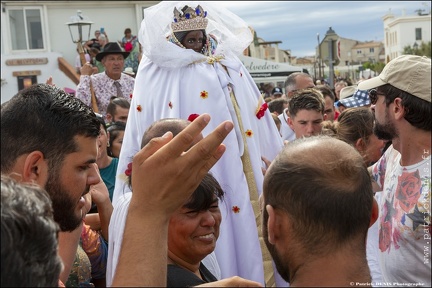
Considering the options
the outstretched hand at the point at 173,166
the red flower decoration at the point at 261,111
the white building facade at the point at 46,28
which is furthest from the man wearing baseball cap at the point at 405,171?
the white building facade at the point at 46,28

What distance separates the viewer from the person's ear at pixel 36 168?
215 cm

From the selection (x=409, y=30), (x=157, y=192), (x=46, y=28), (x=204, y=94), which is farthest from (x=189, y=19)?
(x=409, y=30)

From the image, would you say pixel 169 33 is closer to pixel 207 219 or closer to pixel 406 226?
pixel 207 219

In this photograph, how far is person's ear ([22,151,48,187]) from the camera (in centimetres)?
215

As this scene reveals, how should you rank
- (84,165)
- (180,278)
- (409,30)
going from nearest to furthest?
(180,278), (84,165), (409,30)

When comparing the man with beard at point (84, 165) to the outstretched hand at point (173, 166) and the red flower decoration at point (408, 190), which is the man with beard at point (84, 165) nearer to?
the outstretched hand at point (173, 166)

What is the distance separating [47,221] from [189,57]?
9.03ft

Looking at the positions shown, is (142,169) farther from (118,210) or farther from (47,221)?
(118,210)

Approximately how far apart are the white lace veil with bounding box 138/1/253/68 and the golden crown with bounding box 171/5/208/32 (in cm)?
3

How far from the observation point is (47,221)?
4.26 feet

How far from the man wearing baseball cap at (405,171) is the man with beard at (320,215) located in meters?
0.90

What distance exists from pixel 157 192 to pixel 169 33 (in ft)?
9.17

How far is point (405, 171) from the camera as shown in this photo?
2.78m

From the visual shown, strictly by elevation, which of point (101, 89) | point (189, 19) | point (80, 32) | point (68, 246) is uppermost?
point (80, 32)
